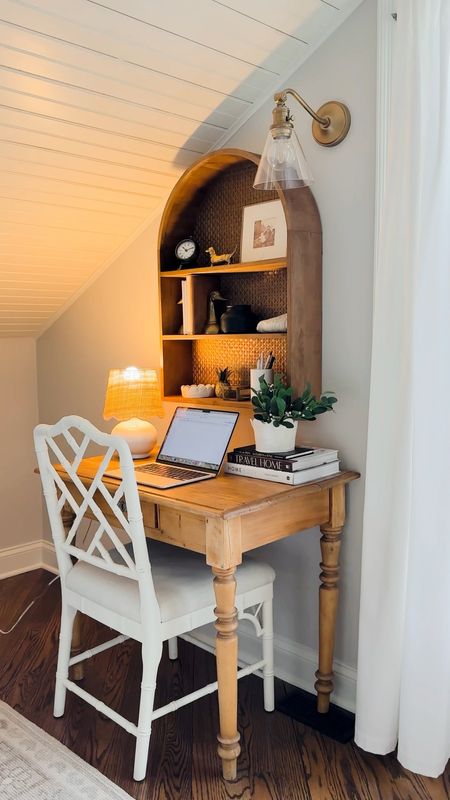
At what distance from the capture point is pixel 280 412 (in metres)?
1.98

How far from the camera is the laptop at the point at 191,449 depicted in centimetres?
210

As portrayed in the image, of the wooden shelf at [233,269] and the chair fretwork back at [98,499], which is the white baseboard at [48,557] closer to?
the chair fretwork back at [98,499]

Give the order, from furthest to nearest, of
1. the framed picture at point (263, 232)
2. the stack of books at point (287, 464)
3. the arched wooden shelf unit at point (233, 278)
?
the framed picture at point (263, 232), the arched wooden shelf unit at point (233, 278), the stack of books at point (287, 464)

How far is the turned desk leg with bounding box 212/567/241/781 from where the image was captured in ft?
5.89

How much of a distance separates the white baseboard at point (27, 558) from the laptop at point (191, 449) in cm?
147

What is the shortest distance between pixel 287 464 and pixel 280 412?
0.49ft

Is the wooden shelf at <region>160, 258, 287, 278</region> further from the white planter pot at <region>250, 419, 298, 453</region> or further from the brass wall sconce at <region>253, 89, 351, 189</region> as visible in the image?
the white planter pot at <region>250, 419, 298, 453</region>

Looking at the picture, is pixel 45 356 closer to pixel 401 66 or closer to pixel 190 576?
pixel 190 576

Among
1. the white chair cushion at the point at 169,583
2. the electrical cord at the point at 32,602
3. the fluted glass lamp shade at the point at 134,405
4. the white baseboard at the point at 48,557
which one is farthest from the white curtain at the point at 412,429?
the white baseboard at the point at 48,557

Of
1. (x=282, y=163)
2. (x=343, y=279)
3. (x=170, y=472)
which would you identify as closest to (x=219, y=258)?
(x=343, y=279)

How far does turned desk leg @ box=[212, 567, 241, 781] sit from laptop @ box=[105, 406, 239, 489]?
0.36 m

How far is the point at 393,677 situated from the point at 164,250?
1564mm

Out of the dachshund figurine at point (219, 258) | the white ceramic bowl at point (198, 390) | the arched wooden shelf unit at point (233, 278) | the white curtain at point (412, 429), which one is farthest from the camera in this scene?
the white ceramic bowl at point (198, 390)

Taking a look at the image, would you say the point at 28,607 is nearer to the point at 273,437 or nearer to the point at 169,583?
the point at 169,583
